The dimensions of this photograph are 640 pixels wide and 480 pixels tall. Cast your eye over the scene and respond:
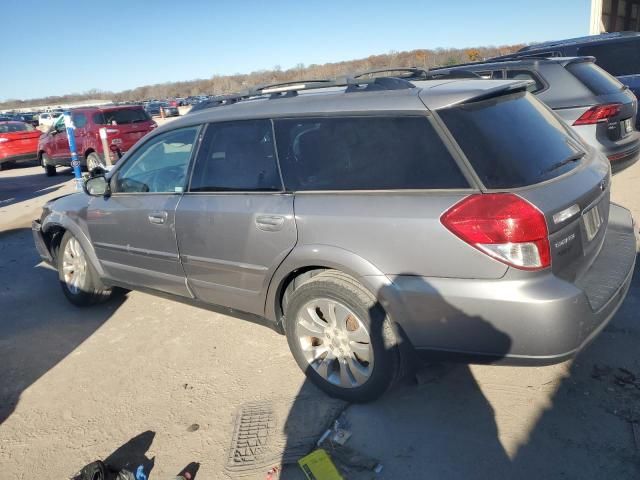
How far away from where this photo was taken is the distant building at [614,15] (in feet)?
58.7

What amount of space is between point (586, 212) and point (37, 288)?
17.2 feet

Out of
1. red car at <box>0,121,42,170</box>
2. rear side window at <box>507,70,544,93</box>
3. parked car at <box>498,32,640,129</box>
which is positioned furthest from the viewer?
red car at <box>0,121,42,170</box>

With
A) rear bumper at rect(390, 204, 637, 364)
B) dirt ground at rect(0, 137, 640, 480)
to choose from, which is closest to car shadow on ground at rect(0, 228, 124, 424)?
dirt ground at rect(0, 137, 640, 480)

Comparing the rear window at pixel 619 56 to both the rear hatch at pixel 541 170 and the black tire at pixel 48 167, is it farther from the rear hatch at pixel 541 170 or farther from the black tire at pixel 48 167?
the black tire at pixel 48 167

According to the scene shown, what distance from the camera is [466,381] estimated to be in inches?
126

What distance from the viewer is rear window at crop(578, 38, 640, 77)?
28.9 ft

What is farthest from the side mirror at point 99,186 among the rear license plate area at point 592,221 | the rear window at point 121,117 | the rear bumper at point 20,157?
the rear bumper at point 20,157

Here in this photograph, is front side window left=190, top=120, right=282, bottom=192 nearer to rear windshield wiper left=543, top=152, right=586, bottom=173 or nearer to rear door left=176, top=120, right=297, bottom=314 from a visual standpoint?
rear door left=176, top=120, right=297, bottom=314

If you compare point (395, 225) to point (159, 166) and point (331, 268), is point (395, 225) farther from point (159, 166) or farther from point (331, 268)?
point (159, 166)

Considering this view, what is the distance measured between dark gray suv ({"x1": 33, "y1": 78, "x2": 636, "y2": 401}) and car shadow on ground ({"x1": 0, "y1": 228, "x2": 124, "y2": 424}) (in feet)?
4.16

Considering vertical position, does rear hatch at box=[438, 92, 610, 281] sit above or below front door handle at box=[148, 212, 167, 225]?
above

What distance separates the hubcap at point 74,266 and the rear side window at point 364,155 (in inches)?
102

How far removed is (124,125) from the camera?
538 inches

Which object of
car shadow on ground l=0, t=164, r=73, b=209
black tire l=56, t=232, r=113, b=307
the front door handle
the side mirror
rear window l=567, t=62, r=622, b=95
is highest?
rear window l=567, t=62, r=622, b=95
